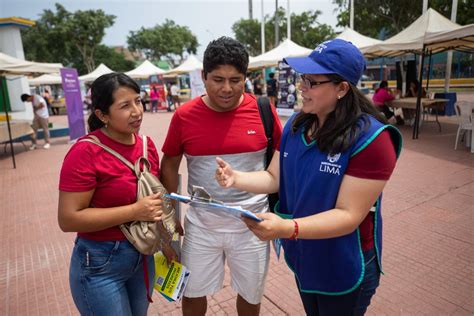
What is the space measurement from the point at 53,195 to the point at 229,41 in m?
5.54

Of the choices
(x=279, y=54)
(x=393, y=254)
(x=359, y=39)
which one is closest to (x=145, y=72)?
(x=279, y=54)

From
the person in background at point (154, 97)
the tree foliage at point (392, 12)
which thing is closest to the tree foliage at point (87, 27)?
the person in background at point (154, 97)

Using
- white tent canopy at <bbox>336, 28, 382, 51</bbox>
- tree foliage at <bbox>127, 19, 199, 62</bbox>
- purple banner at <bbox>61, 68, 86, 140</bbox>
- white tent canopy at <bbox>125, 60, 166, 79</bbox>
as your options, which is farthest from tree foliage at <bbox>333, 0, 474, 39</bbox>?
tree foliage at <bbox>127, 19, 199, 62</bbox>

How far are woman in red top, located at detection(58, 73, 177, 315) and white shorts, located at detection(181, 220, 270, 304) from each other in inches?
14.6

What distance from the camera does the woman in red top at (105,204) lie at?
150cm

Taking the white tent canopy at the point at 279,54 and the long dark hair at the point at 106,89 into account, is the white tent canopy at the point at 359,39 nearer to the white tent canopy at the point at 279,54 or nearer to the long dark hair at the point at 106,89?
the white tent canopy at the point at 279,54

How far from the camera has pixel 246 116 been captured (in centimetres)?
202

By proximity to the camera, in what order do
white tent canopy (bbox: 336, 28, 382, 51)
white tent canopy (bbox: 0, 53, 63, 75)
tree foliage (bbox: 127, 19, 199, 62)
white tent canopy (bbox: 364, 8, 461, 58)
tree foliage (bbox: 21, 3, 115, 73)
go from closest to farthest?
white tent canopy (bbox: 0, 53, 63, 75)
white tent canopy (bbox: 364, 8, 461, 58)
white tent canopy (bbox: 336, 28, 382, 51)
tree foliage (bbox: 21, 3, 115, 73)
tree foliage (bbox: 127, 19, 199, 62)

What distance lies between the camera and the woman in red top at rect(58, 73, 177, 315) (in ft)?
4.93

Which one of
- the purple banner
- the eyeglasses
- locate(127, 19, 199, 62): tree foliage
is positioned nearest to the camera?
the eyeglasses

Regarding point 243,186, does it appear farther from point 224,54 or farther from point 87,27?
point 87,27

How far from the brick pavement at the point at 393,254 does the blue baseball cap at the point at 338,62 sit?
7.03 feet

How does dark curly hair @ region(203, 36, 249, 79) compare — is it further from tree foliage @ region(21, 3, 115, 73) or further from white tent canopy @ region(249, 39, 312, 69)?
tree foliage @ region(21, 3, 115, 73)

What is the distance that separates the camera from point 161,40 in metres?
48.0
